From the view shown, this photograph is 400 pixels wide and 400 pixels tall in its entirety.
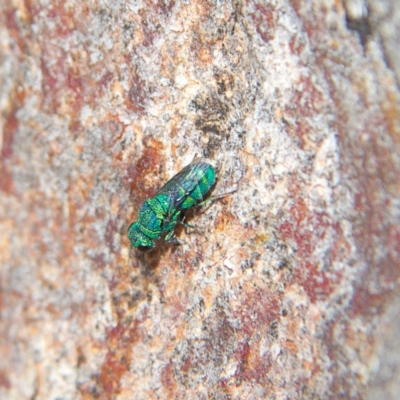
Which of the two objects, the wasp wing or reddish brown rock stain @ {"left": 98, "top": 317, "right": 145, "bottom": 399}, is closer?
reddish brown rock stain @ {"left": 98, "top": 317, "right": 145, "bottom": 399}

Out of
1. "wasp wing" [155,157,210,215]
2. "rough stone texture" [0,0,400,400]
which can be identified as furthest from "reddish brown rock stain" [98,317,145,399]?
"wasp wing" [155,157,210,215]

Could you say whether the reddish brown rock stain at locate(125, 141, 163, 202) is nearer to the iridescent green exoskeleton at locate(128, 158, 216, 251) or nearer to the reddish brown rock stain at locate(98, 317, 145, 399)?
the iridescent green exoskeleton at locate(128, 158, 216, 251)

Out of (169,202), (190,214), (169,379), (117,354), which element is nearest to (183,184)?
(169,202)

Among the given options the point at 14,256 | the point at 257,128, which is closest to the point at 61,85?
the point at 14,256

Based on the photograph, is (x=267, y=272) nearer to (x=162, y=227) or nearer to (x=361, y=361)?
(x=162, y=227)

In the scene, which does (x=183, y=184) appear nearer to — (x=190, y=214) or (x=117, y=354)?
(x=190, y=214)
